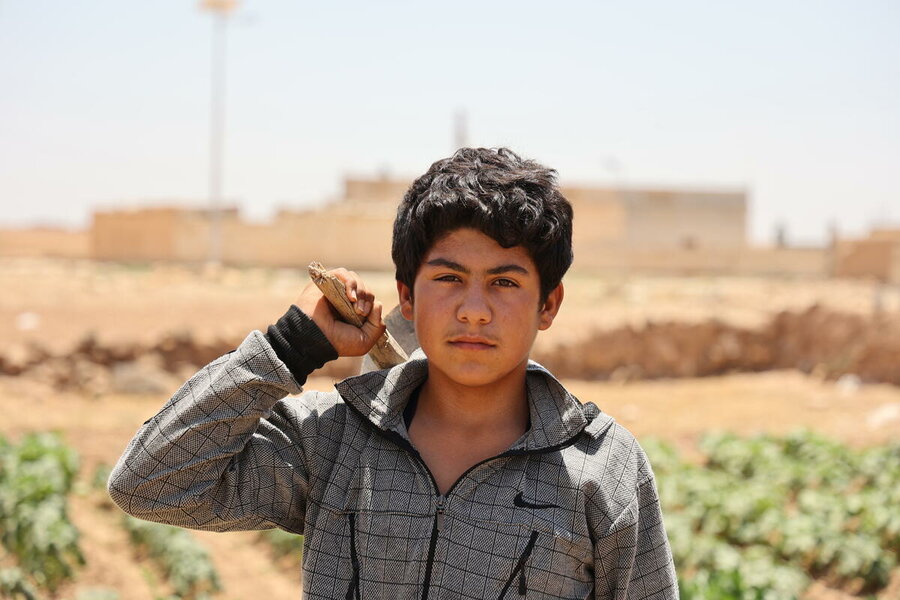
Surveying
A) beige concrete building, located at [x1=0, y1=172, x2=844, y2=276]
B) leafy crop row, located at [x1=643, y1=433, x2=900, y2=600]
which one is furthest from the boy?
beige concrete building, located at [x1=0, y1=172, x2=844, y2=276]

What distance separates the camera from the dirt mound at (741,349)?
13688mm

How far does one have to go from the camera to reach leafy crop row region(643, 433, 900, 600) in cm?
544

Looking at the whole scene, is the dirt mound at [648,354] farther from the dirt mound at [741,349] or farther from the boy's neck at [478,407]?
the boy's neck at [478,407]

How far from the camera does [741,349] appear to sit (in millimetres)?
15062

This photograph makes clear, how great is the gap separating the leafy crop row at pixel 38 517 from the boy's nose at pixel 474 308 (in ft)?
10.2

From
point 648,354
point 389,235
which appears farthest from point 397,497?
point 389,235

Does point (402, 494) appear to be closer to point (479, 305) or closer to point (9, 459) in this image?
point (479, 305)

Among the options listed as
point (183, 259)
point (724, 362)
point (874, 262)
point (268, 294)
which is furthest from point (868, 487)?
point (183, 259)

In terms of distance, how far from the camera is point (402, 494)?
63.7 inches

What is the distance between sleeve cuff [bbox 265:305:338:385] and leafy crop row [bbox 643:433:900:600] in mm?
3361

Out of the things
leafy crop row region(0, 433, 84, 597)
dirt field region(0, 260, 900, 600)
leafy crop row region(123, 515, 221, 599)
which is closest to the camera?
leafy crop row region(0, 433, 84, 597)

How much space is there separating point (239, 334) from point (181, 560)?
7305mm

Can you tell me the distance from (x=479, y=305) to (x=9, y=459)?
635 centimetres

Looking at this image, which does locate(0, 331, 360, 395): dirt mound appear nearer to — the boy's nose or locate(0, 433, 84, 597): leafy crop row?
locate(0, 433, 84, 597): leafy crop row
